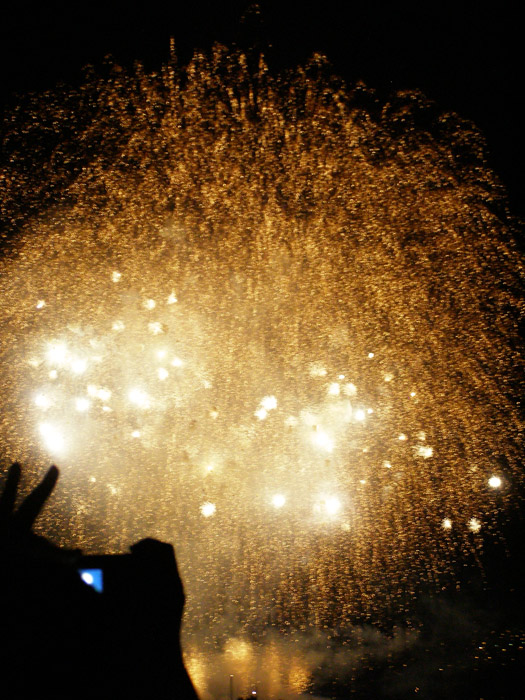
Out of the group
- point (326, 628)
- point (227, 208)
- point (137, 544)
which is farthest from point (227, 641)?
point (227, 208)

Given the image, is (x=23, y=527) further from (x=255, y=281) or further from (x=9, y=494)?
(x=255, y=281)

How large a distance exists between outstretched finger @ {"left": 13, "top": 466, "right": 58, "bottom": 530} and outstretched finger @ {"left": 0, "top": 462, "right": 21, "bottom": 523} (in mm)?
60

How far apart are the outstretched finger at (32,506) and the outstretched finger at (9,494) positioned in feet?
0.20

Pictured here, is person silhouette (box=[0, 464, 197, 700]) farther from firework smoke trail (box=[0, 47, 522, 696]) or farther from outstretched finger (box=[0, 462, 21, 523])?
firework smoke trail (box=[0, 47, 522, 696])

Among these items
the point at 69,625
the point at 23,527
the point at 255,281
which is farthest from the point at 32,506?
the point at 255,281

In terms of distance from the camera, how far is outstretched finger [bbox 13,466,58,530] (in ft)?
9.05

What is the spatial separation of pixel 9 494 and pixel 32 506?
205 millimetres

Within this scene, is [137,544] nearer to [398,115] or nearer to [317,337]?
[317,337]

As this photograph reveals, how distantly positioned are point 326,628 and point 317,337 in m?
25.5

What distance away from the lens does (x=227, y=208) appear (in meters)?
3.79

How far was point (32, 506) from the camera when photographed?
9.36 ft

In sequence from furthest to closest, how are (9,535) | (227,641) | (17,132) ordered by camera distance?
(227,641) < (17,132) < (9,535)

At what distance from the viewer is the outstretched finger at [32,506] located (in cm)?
276

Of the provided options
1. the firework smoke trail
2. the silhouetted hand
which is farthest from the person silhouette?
the firework smoke trail
